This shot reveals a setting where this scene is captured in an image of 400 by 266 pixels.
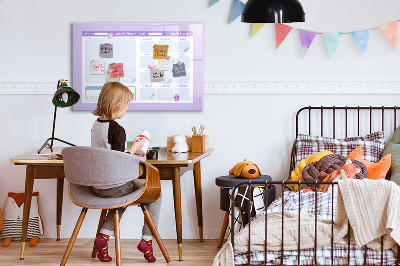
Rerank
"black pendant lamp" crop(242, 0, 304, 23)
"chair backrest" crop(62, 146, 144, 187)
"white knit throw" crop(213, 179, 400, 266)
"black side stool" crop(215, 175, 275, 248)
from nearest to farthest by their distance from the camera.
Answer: "white knit throw" crop(213, 179, 400, 266) < "black pendant lamp" crop(242, 0, 304, 23) < "chair backrest" crop(62, 146, 144, 187) < "black side stool" crop(215, 175, 275, 248)

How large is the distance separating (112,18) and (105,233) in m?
1.62

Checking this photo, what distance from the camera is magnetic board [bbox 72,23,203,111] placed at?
4.35m

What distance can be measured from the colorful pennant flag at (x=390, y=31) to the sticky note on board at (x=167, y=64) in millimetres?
1486

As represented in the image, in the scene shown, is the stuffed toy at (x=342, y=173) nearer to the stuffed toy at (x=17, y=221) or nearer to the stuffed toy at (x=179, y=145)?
the stuffed toy at (x=179, y=145)

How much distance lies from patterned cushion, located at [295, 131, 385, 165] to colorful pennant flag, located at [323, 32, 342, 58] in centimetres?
63

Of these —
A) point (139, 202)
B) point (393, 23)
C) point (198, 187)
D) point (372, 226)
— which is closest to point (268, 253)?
point (372, 226)

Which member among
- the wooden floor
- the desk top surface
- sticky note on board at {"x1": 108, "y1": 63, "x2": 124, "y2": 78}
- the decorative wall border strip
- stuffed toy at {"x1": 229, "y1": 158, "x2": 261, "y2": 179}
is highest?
sticky note on board at {"x1": 108, "y1": 63, "x2": 124, "y2": 78}

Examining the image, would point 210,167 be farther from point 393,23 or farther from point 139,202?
point 393,23

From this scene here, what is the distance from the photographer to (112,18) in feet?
14.3

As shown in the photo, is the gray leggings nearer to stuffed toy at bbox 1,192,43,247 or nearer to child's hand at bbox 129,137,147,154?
child's hand at bbox 129,137,147,154

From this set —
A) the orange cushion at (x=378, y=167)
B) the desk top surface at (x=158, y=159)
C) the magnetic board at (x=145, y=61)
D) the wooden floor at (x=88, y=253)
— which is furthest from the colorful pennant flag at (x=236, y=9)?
the wooden floor at (x=88, y=253)

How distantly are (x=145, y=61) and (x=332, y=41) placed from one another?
1.32 meters

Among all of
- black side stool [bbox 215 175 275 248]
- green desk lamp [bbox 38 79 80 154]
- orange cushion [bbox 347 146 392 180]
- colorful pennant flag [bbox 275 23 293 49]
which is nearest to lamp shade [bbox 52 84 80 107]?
green desk lamp [bbox 38 79 80 154]

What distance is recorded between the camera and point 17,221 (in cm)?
428
